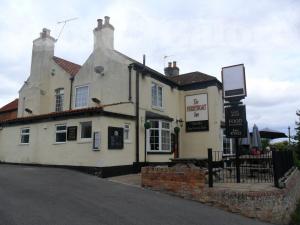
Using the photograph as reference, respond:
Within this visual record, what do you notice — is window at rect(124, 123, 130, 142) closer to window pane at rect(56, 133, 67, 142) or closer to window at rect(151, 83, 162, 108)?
window pane at rect(56, 133, 67, 142)

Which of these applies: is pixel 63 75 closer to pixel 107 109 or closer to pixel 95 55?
pixel 95 55

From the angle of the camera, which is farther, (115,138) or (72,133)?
(72,133)

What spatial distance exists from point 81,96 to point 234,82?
1202 cm

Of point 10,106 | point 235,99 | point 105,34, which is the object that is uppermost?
point 105,34

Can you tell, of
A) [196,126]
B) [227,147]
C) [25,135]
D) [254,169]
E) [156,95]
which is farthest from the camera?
[227,147]

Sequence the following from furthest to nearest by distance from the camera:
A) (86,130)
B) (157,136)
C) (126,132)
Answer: (157,136) → (126,132) → (86,130)

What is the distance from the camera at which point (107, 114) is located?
1462 cm

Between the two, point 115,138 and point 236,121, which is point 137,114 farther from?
point 236,121

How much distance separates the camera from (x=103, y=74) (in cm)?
1917

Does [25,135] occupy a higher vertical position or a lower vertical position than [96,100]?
lower

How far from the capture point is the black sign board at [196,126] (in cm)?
2139

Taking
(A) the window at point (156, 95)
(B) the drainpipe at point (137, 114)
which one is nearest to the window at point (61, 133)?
(B) the drainpipe at point (137, 114)

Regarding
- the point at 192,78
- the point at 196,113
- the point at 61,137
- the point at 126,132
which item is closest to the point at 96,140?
the point at 126,132

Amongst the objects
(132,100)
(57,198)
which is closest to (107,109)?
(132,100)
